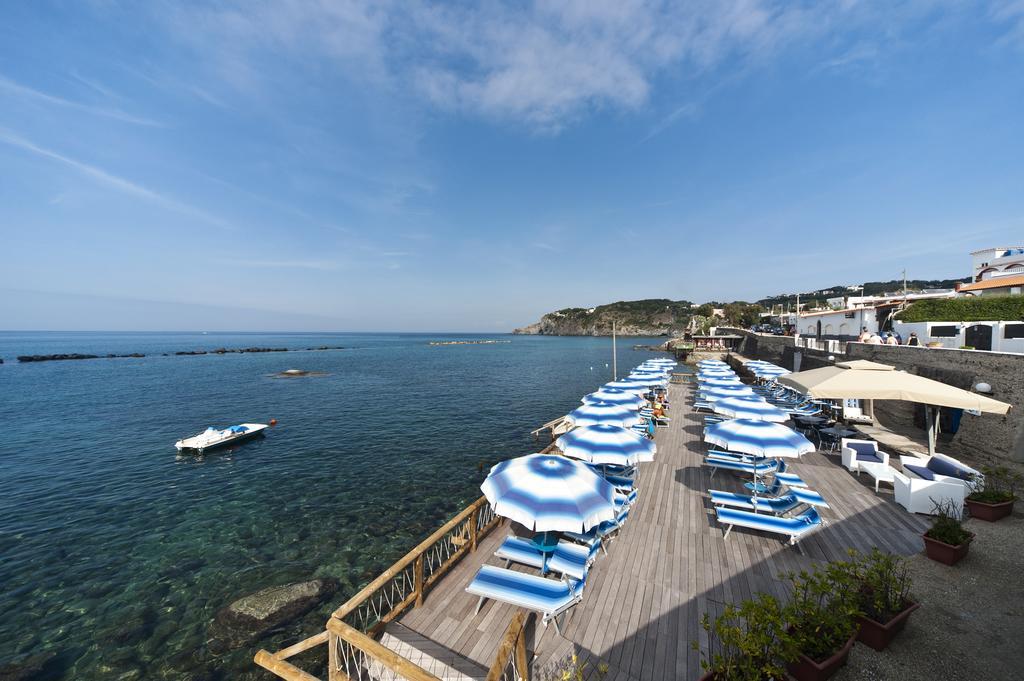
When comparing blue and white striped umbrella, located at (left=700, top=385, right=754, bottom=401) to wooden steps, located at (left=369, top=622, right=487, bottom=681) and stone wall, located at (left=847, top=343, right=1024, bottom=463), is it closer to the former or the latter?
stone wall, located at (left=847, top=343, right=1024, bottom=463)

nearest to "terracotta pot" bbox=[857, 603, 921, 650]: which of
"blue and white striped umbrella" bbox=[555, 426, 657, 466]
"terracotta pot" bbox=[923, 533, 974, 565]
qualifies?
"terracotta pot" bbox=[923, 533, 974, 565]

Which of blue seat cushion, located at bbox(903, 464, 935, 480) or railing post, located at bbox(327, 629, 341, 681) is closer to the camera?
railing post, located at bbox(327, 629, 341, 681)

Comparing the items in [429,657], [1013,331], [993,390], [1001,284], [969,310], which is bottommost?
[429,657]

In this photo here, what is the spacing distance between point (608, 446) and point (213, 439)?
22521 millimetres

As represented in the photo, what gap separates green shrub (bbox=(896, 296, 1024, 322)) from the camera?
18902mm

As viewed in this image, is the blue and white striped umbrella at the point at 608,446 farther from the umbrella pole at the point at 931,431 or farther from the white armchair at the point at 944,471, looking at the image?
the umbrella pole at the point at 931,431

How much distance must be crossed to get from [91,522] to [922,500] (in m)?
25.3

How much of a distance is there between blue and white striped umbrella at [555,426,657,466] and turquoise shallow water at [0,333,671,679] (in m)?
6.25

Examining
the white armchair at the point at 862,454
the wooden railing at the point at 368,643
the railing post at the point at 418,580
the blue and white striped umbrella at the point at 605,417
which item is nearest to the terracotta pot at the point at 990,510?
the white armchair at the point at 862,454

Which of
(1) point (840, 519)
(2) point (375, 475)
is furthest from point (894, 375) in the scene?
(2) point (375, 475)

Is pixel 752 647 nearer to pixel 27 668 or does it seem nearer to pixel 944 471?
pixel 944 471

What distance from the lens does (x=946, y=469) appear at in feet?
32.2

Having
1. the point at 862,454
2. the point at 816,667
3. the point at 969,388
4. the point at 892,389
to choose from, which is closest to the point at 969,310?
the point at 969,388

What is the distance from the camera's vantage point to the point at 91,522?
13.3 m
